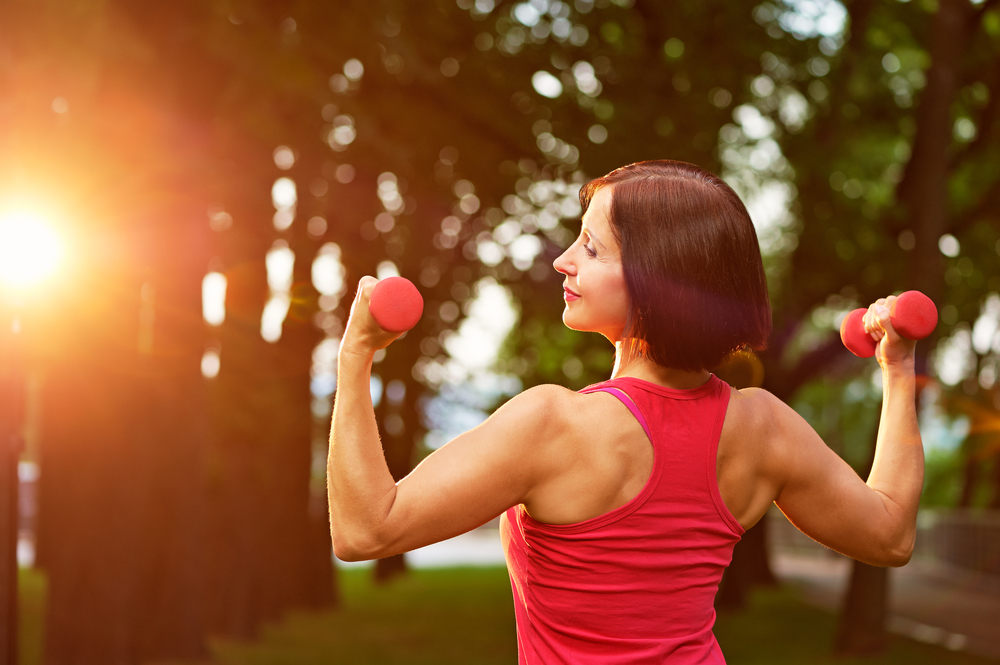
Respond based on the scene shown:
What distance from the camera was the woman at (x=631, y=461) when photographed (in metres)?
1.76

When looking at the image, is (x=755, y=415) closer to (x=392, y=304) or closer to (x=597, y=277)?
(x=597, y=277)

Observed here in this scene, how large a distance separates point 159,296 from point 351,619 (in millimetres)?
10426

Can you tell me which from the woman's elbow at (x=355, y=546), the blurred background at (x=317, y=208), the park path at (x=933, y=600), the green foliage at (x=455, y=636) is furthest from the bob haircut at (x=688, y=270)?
the park path at (x=933, y=600)

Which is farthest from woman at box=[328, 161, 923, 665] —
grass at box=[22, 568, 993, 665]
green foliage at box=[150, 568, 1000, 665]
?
green foliage at box=[150, 568, 1000, 665]

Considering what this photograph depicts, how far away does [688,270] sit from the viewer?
192 cm

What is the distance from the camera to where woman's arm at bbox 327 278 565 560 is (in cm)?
173

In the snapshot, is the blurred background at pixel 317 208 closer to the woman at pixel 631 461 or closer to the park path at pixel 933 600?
the park path at pixel 933 600

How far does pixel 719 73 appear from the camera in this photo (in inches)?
587

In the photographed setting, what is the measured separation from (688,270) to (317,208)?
38.1 ft

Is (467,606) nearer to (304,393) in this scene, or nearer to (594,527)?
(304,393)

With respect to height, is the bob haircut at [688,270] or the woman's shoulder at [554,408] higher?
the bob haircut at [688,270]

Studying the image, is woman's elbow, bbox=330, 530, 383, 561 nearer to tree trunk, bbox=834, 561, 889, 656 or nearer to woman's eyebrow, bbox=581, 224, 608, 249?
woman's eyebrow, bbox=581, 224, 608, 249

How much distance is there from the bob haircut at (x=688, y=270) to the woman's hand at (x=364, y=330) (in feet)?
1.49

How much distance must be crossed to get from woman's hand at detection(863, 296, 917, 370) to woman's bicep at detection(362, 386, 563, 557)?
80 cm
